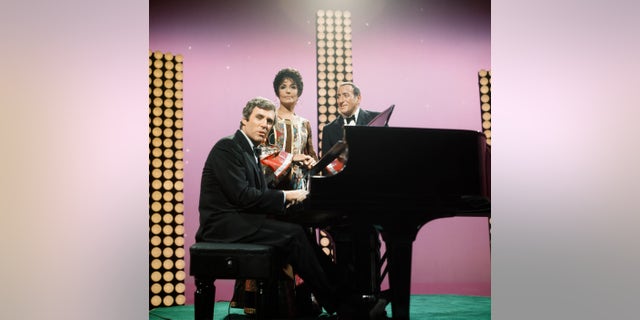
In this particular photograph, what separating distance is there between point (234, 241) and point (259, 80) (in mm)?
1234

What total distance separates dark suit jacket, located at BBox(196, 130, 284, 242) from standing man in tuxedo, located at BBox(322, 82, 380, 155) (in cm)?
71

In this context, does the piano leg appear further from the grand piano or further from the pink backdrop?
the pink backdrop

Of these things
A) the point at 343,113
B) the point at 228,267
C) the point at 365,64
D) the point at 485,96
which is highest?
the point at 365,64

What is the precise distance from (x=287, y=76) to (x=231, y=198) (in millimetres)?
975

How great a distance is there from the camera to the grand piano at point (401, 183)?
8.63 ft

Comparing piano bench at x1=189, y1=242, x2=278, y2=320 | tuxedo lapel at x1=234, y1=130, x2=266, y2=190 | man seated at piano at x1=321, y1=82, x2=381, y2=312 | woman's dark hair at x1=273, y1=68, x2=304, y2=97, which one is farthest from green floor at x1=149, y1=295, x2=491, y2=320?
woman's dark hair at x1=273, y1=68, x2=304, y2=97

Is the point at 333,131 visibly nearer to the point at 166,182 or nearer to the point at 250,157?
the point at 250,157

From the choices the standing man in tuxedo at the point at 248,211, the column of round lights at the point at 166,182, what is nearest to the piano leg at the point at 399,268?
the standing man in tuxedo at the point at 248,211

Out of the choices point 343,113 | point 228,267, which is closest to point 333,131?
point 343,113

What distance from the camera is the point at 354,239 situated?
2.68m

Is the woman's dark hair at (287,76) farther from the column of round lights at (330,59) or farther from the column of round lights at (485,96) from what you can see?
the column of round lights at (485,96)

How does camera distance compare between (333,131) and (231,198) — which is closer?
(231,198)
